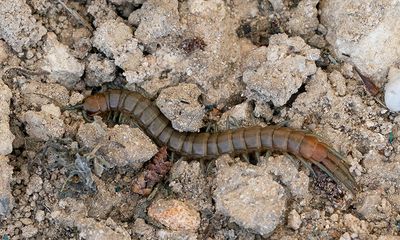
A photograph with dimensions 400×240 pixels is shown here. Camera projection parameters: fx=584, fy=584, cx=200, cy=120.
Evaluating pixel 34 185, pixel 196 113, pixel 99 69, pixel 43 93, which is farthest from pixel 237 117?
pixel 34 185

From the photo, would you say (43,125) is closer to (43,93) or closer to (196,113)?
(43,93)

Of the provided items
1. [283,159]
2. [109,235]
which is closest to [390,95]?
[283,159]

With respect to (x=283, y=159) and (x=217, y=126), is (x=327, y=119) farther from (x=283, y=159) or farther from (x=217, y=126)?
(x=217, y=126)

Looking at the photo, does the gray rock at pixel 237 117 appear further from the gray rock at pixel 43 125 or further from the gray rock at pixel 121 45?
the gray rock at pixel 43 125

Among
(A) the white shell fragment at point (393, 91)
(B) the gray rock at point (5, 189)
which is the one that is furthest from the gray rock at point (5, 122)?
(A) the white shell fragment at point (393, 91)

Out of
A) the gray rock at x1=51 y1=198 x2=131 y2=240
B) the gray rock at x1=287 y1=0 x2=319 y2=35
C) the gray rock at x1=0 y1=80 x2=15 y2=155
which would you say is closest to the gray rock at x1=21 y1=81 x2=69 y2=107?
the gray rock at x1=0 y1=80 x2=15 y2=155
